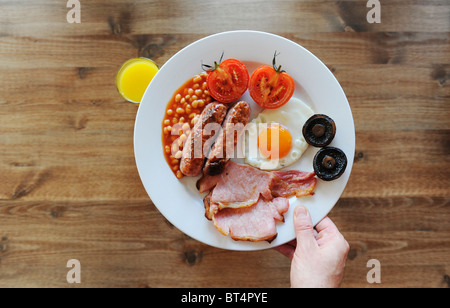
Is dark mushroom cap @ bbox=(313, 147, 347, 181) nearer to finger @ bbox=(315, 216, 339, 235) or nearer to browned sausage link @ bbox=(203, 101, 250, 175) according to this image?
finger @ bbox=(315, 216, 339, 235)

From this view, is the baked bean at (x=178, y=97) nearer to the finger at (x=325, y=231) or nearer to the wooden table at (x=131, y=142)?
the wooden table at (x=131, y=142)

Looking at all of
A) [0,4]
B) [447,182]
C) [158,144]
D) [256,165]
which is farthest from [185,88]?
[447,182]

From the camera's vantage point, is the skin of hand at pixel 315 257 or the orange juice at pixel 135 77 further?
the orange juice at pixel 135 77

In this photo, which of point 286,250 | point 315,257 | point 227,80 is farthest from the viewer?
point 286,250

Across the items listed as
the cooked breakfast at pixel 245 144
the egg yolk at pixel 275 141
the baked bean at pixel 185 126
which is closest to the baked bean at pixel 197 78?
the cooked breakfast at pixel 245 144

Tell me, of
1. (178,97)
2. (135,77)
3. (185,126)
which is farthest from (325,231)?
(135,77)

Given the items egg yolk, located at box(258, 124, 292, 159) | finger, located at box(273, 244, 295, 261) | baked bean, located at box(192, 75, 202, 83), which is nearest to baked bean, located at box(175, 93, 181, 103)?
baked bean, located at box(192, 75, 202, 83)

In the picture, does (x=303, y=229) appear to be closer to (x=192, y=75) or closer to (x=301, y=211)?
(x=301, y=211)
